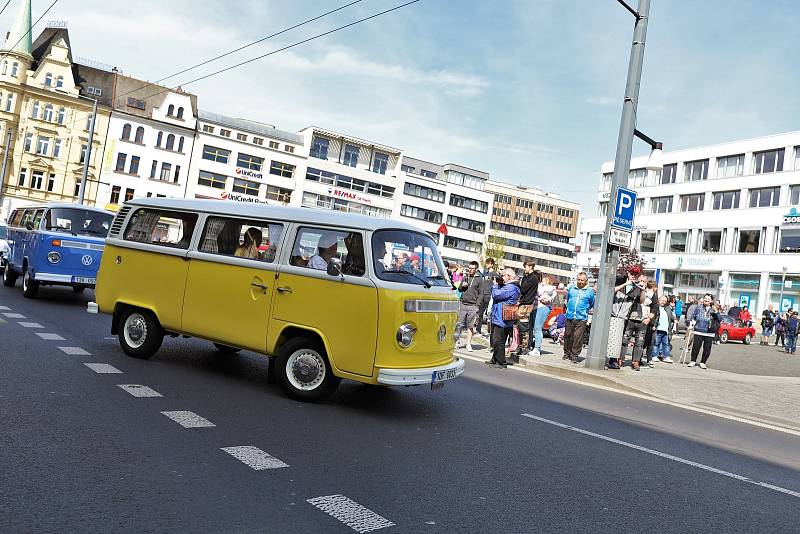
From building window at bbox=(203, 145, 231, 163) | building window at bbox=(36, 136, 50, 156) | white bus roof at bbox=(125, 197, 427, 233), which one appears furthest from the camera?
building window at bbox=(203, 145, 231, 163)

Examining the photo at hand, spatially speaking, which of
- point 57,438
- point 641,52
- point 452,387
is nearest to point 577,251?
point 641,52

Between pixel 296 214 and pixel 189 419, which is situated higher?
pixel 296 214

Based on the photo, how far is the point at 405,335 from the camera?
7051 mm

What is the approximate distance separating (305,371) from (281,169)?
7635cm

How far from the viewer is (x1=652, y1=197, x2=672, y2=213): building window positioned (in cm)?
6731

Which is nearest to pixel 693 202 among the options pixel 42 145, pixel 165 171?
pixel 165 171

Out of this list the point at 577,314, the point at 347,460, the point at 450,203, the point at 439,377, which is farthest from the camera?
the point at 450,203

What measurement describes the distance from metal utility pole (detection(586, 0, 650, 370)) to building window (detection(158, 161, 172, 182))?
65107 millimetres

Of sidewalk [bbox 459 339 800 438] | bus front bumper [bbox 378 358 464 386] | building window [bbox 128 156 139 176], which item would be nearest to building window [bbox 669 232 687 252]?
sidewalk [bbox 459 339 800 438]

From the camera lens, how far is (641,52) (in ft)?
47.6

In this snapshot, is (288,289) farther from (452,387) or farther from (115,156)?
(115,156)

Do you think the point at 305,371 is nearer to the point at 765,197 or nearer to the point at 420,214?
the point at 765,197

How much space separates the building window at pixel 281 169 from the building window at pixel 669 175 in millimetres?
41187

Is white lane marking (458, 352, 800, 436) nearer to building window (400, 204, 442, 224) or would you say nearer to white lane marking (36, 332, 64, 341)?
white lane marking (36, 332, 64, 341)
